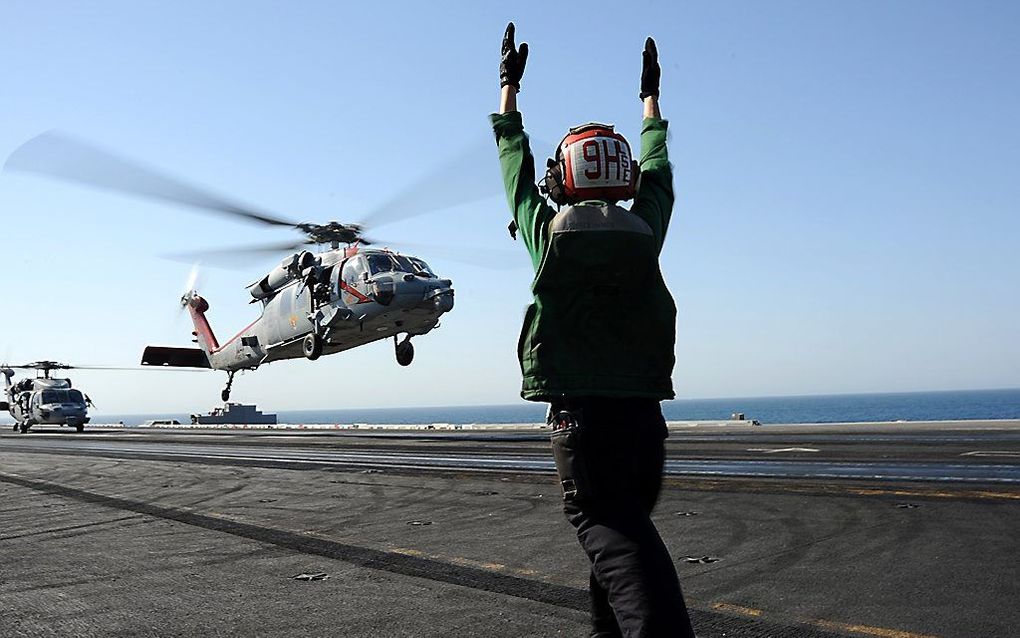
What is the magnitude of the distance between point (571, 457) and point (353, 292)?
23353mm

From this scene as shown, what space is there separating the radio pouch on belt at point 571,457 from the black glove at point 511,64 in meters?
1.45

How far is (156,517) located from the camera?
8586mm

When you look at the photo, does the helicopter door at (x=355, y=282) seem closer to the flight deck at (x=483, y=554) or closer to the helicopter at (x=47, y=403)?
the flight deck at (x=483, y=554)

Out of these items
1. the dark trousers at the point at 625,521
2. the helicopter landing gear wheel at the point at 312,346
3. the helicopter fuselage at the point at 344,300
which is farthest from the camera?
the helicopter landing gear wheel at the point at 312,346

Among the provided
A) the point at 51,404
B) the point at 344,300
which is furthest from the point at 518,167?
the point at 51,404

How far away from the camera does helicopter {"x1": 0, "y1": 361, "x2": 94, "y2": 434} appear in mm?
49625

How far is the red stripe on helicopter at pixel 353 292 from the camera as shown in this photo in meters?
25.4

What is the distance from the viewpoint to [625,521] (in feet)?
9.34

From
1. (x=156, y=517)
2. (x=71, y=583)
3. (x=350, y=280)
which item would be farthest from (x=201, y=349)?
(x=71, y=583)

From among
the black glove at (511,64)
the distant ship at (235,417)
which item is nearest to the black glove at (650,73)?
the black glove at (511,64)

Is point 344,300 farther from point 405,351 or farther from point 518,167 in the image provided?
point 518,167

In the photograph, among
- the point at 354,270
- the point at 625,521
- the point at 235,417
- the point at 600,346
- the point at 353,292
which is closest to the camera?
the point at 625,521

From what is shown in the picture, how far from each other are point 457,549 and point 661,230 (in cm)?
371

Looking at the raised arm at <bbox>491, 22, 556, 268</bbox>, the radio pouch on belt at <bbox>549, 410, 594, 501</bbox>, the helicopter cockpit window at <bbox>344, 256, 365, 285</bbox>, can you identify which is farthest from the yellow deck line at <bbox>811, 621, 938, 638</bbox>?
the helicopter cockpit window at <bbox>344, 256, 365, 285</bbox>
